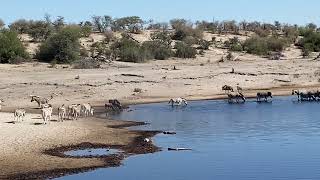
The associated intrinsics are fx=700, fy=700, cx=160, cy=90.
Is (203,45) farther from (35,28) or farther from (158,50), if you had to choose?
(35,28)

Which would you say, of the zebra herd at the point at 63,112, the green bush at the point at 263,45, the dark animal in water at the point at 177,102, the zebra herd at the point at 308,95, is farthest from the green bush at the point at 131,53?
the zebra herd at the point at 63,112

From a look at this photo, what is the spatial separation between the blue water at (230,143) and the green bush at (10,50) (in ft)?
65.6

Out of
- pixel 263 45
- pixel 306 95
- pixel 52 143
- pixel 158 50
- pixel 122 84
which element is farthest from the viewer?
pixel 263 45

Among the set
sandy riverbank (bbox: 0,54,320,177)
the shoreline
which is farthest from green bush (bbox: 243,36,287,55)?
the shoreline

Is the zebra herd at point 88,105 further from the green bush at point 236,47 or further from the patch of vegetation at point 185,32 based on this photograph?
the patch of vegetation at point 185,32

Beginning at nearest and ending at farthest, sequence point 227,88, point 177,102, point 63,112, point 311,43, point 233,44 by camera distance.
Result: 1. point 63,112
2. point 177,102
3. point 227,88
4. point 233,44
5. point 311,43

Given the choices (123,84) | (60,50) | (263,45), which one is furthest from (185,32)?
(123,84)

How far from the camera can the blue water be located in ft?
63.7

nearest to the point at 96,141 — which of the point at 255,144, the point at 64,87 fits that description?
the point at 255,144

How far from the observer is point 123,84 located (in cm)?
4606

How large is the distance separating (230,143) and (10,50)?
35158mm

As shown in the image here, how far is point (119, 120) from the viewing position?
106ft

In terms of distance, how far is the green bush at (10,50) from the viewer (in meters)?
56.3

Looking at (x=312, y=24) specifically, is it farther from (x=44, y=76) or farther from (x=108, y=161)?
(x=108, y=161)
